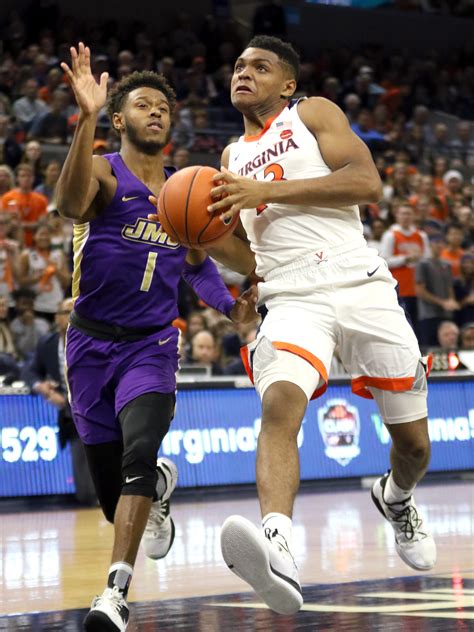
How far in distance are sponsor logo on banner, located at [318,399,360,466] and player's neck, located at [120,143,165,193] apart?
720 cm

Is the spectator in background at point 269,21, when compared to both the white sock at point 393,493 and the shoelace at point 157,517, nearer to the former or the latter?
the shoelace at point 157,517

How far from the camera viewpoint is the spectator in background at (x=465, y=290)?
16570 mm

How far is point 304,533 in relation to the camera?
9.66m

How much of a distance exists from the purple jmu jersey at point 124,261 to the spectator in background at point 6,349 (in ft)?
21.2

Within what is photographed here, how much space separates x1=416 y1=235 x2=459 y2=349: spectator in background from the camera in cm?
1575

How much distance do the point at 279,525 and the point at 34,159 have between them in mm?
11264

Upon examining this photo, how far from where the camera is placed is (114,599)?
5383 millimetres

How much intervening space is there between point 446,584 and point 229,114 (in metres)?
15.9

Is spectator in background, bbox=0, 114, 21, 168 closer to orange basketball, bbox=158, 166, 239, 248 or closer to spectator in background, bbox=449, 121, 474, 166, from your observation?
spectator in background, bbox=449, 121, 474, 166

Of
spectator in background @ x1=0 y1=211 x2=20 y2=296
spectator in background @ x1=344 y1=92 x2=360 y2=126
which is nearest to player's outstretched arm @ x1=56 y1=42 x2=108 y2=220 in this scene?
spectator in background @ x1=0 y1=211 x2=20 y2=296

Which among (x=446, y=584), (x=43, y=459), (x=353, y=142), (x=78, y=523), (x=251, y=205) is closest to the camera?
(x=251, y=205)

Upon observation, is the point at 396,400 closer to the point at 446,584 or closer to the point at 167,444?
the point at 446,584

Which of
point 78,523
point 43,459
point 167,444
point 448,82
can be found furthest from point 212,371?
point 448,82

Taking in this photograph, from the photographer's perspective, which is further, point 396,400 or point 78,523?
point 78,523
